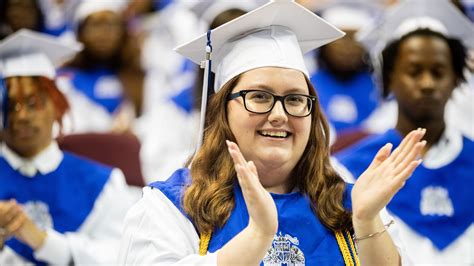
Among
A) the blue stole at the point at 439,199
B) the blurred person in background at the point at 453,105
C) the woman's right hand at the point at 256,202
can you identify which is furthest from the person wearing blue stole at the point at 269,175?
the blurred person in background at the point at 453,105

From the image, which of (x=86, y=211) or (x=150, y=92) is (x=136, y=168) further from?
(x=150, y=92)

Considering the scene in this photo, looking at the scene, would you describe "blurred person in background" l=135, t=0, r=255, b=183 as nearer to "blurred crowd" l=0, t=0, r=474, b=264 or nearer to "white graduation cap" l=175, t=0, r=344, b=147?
"blurred crowd" l=0, t=0, r=474, b=264

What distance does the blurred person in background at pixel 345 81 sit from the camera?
22.5 ft

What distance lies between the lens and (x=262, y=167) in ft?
10.1

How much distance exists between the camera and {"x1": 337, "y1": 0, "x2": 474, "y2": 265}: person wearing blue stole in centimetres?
420

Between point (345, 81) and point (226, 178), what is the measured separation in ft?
13.5

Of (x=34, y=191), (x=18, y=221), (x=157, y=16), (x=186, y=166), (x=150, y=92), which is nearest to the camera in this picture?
(x=186, y=166)

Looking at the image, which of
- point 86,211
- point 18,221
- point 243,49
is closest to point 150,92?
point 86,211

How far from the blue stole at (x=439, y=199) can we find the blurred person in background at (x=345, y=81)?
8.11ft

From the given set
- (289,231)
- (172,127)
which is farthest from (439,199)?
(172,127)

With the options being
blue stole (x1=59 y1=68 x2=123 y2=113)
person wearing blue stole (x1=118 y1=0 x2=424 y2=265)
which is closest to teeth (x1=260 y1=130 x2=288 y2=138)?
person wearing blue stole (x1=118 y1=0 x2=424 y2=265)

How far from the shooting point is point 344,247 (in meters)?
3.04

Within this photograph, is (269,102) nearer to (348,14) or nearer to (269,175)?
(269,175)

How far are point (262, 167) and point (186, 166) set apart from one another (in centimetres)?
33
